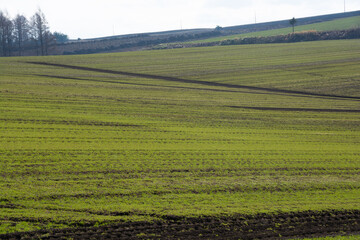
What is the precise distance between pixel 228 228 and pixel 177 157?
7.71m

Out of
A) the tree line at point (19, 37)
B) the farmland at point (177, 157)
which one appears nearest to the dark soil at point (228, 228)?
the farmland at point (177, 157)

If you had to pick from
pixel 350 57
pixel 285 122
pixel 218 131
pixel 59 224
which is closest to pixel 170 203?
pixel 59 224

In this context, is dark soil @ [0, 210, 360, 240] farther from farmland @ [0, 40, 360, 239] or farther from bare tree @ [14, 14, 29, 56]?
bare tree @ [14, 14, 29, 56]

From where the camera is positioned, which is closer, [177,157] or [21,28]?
[177,157]

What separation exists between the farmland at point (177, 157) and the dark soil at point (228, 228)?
6cm

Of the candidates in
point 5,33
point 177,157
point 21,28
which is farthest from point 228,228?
point 21,28

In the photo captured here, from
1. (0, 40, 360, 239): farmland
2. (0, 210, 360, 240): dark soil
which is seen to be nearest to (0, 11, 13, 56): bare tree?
(0, 40, 360, 239): farmland

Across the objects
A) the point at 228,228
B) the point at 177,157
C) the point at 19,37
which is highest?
the point at 19,37

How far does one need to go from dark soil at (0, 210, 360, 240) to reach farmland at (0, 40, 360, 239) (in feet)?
0.20

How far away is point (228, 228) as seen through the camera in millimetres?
13883

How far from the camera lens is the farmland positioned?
1423 cm

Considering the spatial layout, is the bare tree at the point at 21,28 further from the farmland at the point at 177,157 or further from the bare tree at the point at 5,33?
the farmland at the point at 177,157

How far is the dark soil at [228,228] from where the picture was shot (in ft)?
42.3

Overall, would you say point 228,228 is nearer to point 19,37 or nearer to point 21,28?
point 19,37
